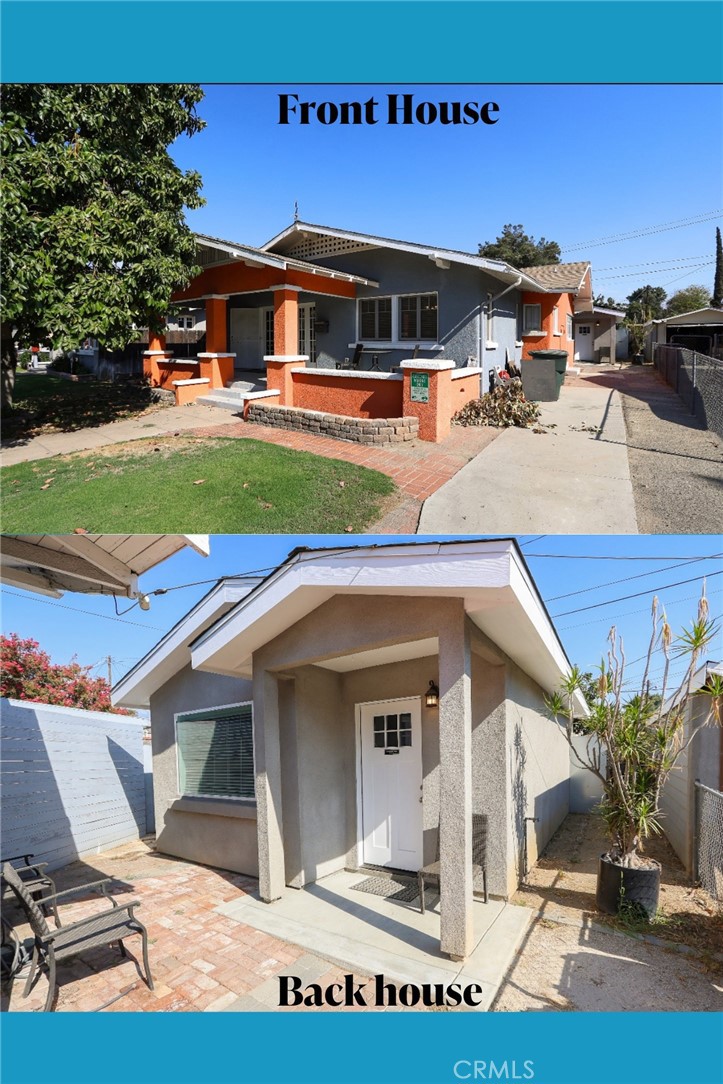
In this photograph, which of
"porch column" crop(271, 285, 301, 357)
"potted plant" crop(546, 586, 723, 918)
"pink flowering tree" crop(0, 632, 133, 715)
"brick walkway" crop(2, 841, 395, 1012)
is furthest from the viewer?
"pink flowering tree" crop(0, 632, 133, 715)

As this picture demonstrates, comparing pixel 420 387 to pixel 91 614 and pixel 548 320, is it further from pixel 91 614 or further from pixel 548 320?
pixel 548 320

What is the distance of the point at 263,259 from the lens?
1051cm

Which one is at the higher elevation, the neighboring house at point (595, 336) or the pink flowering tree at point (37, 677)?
the neighboring house at point (595, 336)

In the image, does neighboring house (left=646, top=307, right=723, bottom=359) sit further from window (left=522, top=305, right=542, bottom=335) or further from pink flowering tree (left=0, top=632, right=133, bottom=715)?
pink flowering tree (left=0, top=632, right=133, bottom=715)

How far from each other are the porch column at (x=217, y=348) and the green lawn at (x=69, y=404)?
127cm

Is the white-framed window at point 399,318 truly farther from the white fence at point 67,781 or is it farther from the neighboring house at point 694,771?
the white fence at point 67,781

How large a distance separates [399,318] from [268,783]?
28.7ft

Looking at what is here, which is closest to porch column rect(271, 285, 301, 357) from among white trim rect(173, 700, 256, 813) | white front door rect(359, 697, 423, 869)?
white trim rect(173, 700, 256, 813)

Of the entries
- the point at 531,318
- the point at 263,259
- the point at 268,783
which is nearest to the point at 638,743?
the point at 268,783

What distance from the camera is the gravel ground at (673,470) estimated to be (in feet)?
17.7

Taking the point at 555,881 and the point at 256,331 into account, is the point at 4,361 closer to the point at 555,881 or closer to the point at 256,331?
the point at 256,331

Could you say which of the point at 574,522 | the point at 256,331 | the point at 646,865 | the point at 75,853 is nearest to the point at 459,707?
the point at 574,522

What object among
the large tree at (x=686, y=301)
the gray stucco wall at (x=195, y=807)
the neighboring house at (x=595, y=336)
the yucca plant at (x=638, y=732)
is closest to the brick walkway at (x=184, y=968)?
the gray stucco wall at (x=195, y=807)

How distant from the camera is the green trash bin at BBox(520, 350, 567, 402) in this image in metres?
11.2
